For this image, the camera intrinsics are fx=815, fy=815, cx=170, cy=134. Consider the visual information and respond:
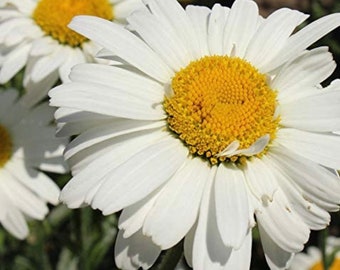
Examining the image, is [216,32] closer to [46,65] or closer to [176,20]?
[176,20]

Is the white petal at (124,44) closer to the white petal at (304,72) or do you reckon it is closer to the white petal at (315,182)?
the white petal at (304,72)

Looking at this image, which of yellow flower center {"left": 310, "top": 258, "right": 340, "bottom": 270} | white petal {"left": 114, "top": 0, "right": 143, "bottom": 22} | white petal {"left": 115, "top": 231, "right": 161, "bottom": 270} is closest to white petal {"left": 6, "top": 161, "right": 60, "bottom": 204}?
white petal {"left": 114, "top": 0, "right": 143, "bottom": 22}

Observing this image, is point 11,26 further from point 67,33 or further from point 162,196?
point 162,196

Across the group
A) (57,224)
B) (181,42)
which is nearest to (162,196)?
(181,42)

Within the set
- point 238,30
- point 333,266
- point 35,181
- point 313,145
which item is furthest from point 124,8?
point 333,266

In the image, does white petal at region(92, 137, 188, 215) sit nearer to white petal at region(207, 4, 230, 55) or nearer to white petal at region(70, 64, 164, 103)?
white petal at region(70, 64, 164, 103)

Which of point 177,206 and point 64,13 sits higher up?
point 177,206

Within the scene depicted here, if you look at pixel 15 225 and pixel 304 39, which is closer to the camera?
pixel 304 39
